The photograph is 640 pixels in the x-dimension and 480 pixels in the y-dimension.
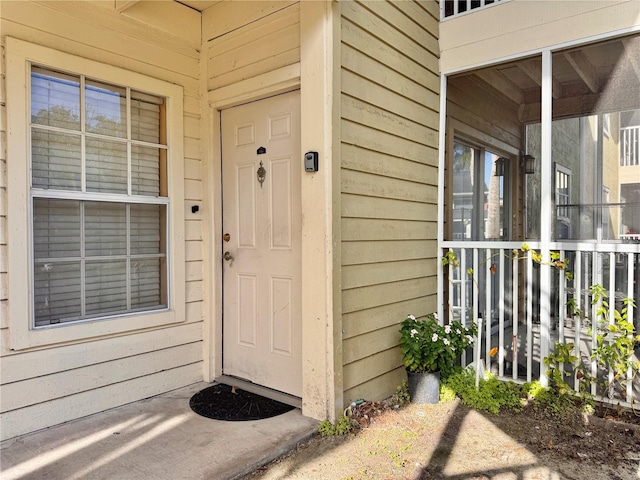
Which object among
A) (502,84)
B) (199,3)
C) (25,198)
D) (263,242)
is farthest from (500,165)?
(25,198)

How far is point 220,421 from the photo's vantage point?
8.23 feet

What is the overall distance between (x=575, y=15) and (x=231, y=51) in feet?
7.54

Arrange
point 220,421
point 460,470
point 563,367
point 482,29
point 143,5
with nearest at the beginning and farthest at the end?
point 460,470 < point 220,421 < point 143,5 < point 563,367 < point 482,29

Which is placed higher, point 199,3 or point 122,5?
point 199,3

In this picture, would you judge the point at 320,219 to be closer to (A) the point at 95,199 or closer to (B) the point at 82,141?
(A) the point at 95,199

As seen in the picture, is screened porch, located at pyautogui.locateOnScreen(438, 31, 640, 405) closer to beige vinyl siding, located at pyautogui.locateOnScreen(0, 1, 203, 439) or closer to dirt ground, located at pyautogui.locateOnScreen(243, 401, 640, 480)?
dirt ground, located at pyautogui.locateOnScreen(243, 401, 640, 480)

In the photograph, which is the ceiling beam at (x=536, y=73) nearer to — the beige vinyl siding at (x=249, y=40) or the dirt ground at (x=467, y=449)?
the beige vinyl siding at (x=249, y=40)

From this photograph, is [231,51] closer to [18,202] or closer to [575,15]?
[18,202]

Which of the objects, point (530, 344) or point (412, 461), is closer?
point (412, 461)

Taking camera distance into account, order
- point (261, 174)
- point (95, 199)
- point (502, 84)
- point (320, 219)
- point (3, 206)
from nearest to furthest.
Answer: point (3, 206)
point (320, 219)
point (95, 199)
point (261, 174)
point (502, 84)

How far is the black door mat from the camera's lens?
8.46 feet

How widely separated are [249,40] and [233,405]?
7.91 ft

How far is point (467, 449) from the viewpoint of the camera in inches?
91.4

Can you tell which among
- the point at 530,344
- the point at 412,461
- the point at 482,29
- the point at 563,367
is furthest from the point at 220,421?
the point at 482,29
